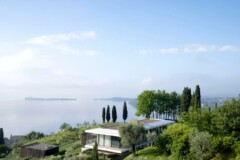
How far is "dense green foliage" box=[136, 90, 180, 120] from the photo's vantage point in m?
66.4

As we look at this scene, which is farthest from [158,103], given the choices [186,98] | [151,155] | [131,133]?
[151,155]

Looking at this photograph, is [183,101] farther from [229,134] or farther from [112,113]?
[229,134]

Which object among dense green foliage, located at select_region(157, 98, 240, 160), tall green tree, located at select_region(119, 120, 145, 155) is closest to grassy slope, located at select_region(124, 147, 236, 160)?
dense green foliage, located at select_region(157, 98, 240, 160)

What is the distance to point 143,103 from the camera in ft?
218

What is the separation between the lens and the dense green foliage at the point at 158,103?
6644 cm

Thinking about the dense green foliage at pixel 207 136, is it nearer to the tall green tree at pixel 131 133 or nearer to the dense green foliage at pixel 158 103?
the tall green tree at pixel 131 133

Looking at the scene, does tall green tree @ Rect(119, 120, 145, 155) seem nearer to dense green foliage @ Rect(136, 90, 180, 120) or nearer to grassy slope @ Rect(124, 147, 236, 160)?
grassy slope @ Rect(124, 147, 236, 160)

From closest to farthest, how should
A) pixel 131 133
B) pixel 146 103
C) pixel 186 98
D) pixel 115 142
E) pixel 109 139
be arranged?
pixel 131 133
pixel 115 142
pixel 109 139
pixel 186 98
pixel 146 103

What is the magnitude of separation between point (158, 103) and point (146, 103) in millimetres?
3740

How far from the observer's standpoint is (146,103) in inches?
2616

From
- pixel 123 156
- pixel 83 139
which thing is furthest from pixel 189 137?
pixel 83 139

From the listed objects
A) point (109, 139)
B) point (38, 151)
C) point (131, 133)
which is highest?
point (131, 133)

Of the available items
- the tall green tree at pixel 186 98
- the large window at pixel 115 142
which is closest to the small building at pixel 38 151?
the large window at pixel 115 142

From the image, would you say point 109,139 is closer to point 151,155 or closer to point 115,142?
point 115,142
